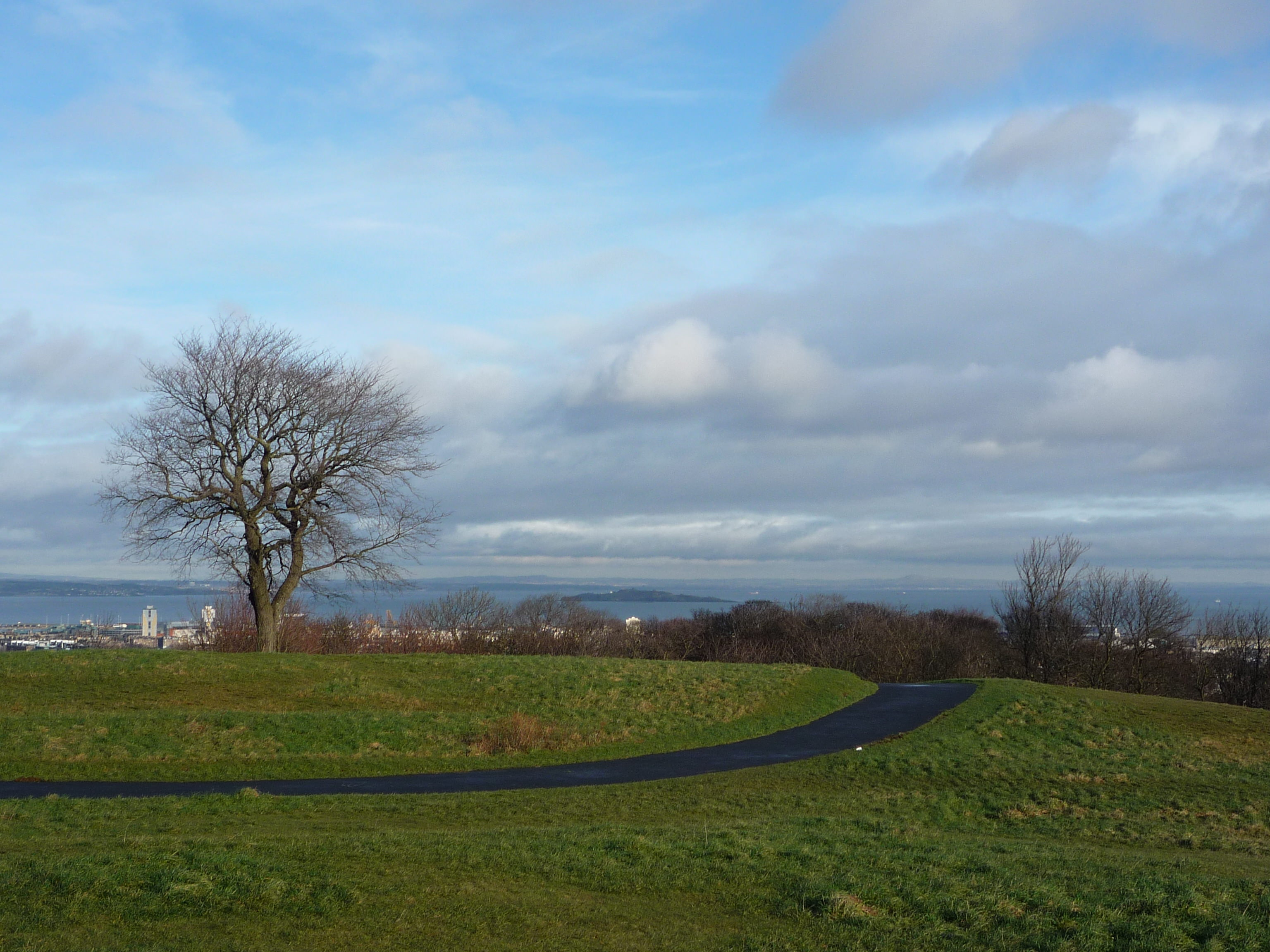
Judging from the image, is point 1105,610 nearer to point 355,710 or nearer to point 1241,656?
point 1241,656

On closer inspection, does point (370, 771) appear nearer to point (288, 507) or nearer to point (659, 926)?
point (659, 926)

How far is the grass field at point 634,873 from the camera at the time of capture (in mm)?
7457

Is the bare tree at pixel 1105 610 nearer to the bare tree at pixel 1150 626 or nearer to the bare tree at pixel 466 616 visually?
the bare tree at pixel 1150 626

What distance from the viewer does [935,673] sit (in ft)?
214

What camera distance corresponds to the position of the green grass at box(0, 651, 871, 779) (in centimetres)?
1878

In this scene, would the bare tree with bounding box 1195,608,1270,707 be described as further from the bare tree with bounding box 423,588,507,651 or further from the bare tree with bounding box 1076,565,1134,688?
the bare tree with bounding box 423,588,507,651

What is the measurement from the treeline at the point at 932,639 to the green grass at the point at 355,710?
824 inches

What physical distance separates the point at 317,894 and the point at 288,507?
86.9ft

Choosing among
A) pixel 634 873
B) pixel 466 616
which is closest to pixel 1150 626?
pixel 466 616

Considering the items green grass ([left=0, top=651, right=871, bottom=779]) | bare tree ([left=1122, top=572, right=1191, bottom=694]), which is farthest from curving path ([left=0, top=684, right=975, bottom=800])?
bare tree ([left=1122, top=572, right=1191, bottom=694])

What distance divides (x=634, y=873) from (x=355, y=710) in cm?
1631

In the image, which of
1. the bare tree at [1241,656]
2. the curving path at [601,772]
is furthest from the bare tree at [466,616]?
the bare tree at [1241,656]

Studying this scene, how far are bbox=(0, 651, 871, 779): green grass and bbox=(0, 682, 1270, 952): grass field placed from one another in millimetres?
4511

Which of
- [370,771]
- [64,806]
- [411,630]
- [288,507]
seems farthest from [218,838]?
[411,630]
